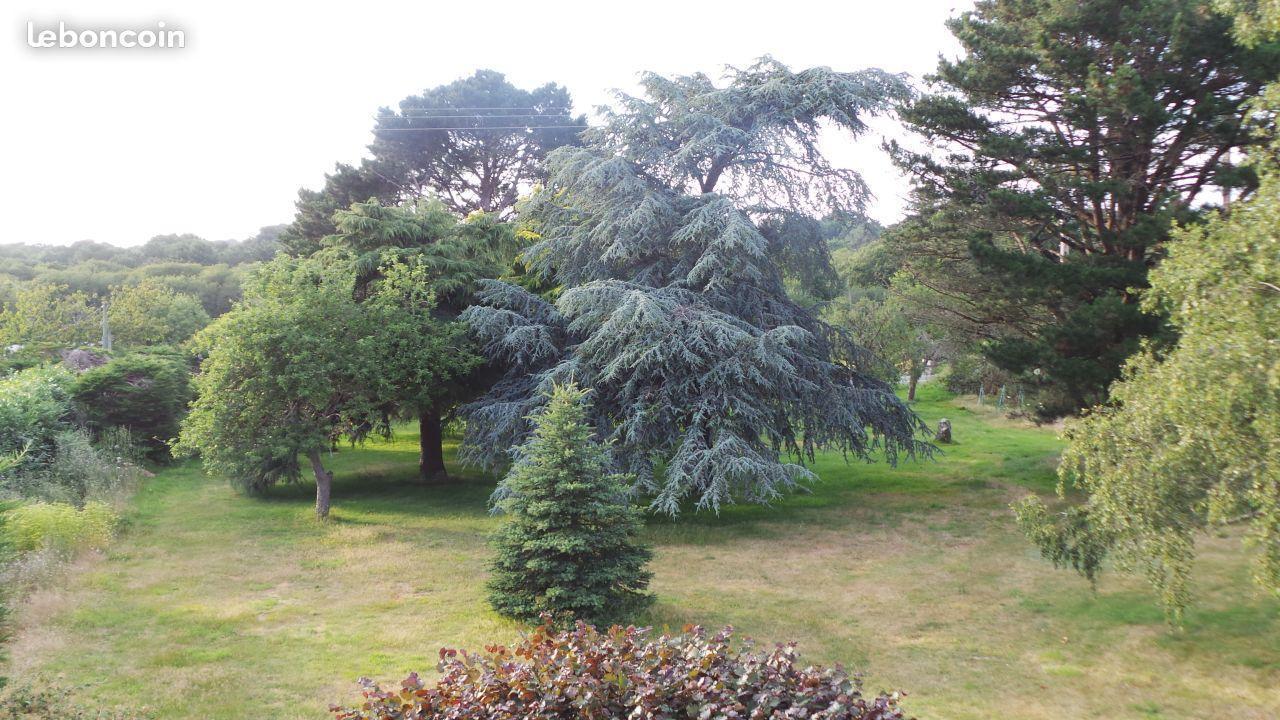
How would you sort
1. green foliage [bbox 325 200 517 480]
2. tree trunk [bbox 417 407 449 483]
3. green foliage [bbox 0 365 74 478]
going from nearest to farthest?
green foliage [bbox 0 365 74 478] → green foliage [bbox 325 200 517 480] → tree trunk [bbox 417 407 449 483]

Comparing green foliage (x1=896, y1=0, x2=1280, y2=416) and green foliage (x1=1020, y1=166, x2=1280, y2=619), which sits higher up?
green foliage (x1=896, y1=0, x2=1280, y2=416)

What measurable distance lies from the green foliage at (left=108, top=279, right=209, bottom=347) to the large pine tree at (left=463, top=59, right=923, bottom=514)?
23.0 meters

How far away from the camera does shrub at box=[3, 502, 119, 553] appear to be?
922 centimetres

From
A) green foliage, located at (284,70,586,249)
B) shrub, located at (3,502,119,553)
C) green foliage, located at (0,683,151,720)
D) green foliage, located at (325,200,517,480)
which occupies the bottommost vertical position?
green foliage, located at (0,683,151,720)

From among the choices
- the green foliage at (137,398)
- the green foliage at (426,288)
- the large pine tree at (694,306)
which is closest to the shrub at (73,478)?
the green foliage at (137,398)

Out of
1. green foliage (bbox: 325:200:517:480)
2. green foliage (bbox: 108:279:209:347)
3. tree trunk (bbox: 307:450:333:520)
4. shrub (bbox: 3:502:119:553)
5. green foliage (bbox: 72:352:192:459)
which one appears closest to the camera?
shrub (bbox: 3:502:119:553)

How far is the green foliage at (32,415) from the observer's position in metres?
13.2

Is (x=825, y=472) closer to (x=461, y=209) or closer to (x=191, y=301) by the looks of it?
(x=461, y=209)

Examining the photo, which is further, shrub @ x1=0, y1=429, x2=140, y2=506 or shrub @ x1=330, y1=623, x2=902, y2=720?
shrub @ x1=0, y1=429, x2=140, y2=506

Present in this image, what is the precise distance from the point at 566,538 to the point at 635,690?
3876 mm

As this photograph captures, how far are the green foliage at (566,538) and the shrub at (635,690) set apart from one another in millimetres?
3245

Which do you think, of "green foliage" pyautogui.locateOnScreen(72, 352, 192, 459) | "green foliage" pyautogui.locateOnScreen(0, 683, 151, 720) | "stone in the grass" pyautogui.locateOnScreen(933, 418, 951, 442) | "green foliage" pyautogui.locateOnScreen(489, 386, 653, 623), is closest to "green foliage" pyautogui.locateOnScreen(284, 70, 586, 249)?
"green foliage" pyautogui.locateOnScreen(72, 352, 192, 459)

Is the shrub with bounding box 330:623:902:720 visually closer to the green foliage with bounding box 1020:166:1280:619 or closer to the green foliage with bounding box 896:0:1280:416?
the green foliage with bounding box 1020:166:1280:619

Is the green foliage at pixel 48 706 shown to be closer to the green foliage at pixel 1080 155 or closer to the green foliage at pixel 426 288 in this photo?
the green foliage at pixel 426 288
